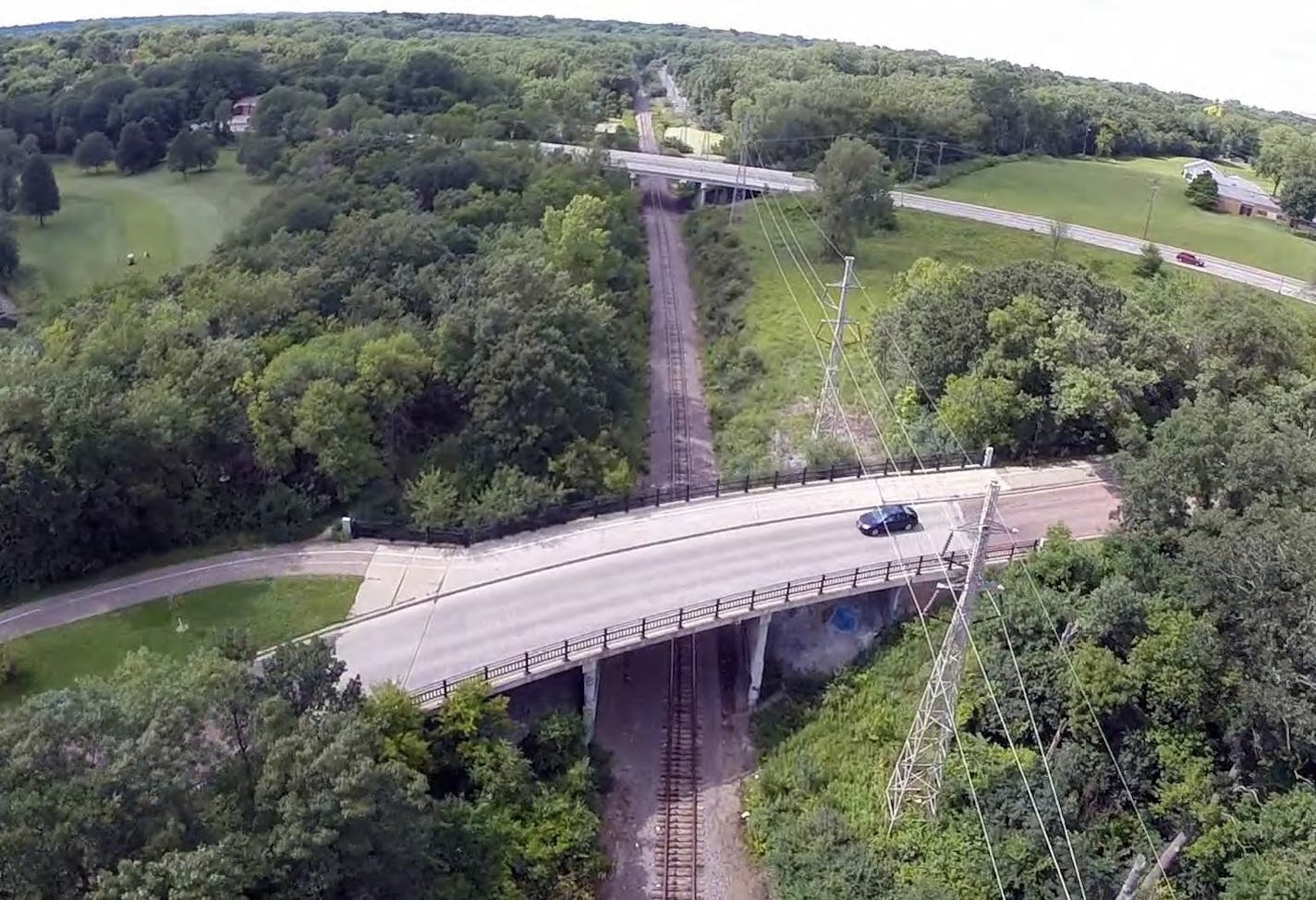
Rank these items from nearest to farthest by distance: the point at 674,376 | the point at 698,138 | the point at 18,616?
the point at 18,616
the point at 674,376
the point at 698,138

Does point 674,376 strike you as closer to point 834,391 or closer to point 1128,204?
point 834,391

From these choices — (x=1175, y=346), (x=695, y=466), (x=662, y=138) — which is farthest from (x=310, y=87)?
(x=1175, y=346)

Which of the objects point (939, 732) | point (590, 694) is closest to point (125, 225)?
point (590, 694)

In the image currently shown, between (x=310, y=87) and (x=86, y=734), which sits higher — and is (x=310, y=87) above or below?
above

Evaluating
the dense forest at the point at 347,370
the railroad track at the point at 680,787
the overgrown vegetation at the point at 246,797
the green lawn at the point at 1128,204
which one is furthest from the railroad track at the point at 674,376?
the green lawn at the point at 1128,204

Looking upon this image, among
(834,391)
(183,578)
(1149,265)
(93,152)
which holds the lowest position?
(183,578)

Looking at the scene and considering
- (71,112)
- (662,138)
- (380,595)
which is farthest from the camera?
(662,138)

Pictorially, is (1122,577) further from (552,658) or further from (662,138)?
(662,138)

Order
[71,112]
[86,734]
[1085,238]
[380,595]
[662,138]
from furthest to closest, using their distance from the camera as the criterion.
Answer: [662,138] → [71,112] → [1085,238] → [380,595] → [86,734]
